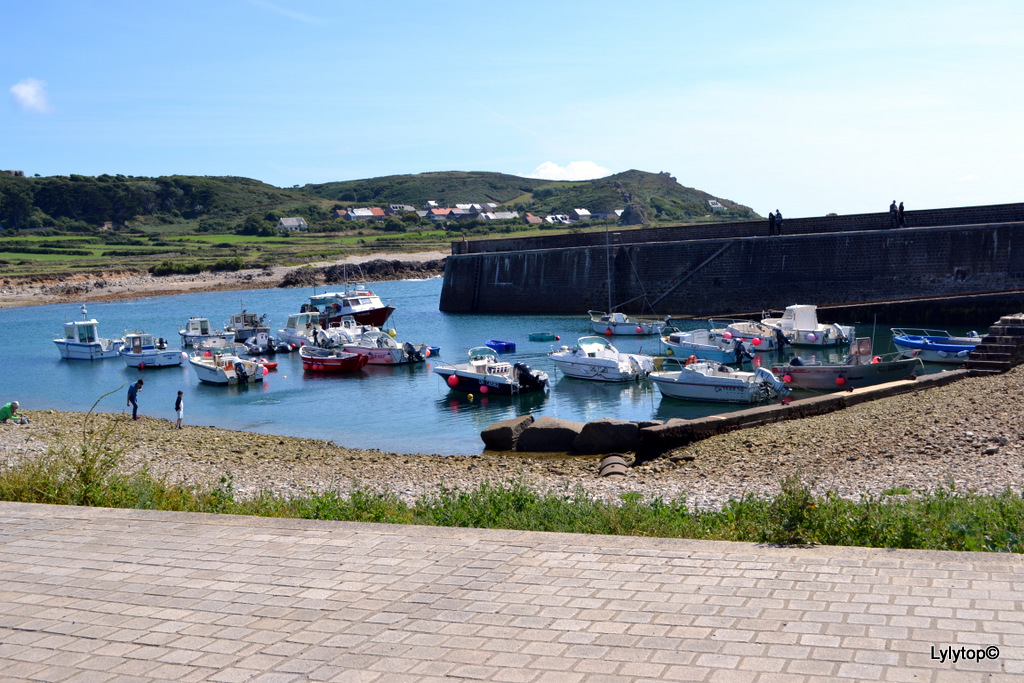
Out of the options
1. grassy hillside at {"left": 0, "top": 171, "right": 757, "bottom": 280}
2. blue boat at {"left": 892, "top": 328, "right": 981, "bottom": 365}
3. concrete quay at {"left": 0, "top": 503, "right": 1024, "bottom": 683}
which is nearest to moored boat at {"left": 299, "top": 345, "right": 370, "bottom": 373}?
blue boat at {"left": 892, "top": 328, "right": 981, "bottom": 365}

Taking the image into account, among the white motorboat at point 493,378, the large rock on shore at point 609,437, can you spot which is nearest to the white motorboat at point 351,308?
the white motorboat at point 493,378

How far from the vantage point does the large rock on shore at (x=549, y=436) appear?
60.5 ft

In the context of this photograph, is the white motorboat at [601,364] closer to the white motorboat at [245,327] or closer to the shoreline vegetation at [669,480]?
the shoreline vegetation at [669,480]

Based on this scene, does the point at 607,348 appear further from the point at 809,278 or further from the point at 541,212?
the point at 541,212

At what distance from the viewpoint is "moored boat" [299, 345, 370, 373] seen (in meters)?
36.3

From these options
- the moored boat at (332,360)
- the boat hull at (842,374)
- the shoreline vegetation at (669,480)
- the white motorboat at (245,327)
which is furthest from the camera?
the white motorboat at (245,327)

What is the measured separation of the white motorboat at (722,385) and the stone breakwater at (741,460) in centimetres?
632

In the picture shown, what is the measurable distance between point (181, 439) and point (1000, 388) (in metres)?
16.9

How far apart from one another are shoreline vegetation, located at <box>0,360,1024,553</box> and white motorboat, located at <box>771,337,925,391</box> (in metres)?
6.64

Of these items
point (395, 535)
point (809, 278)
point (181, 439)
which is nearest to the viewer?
point (395, 535)

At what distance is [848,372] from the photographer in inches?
1023

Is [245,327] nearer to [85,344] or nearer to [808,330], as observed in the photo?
[85,344]

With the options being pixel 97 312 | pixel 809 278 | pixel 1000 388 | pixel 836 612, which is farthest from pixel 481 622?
pixel 97 312

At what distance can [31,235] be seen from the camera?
124 m
